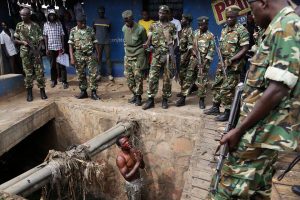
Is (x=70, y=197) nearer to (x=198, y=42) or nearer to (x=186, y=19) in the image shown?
(x=198, y=42)

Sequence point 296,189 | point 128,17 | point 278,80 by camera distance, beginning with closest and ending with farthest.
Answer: point 278,80, point 296,189, point 128,17

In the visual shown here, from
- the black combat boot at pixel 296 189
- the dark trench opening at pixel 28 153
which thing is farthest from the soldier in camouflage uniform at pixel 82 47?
the black combat boot at pixel 296 189

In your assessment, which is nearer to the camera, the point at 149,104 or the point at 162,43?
the point at 162,43

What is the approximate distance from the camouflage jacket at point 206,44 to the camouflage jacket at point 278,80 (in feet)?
12.7

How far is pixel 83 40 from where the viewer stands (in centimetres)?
671

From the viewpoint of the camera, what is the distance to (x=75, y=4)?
30.2 ft

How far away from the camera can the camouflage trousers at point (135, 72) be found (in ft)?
21.1

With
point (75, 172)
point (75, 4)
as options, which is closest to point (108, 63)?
point (75, 4)

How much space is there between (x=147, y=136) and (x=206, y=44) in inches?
88.4

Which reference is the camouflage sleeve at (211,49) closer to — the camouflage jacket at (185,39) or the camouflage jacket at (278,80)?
the camouflage jacket at (185,39)

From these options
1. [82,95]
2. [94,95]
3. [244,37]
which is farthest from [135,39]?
[244,37]

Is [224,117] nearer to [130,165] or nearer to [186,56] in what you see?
[186,56]

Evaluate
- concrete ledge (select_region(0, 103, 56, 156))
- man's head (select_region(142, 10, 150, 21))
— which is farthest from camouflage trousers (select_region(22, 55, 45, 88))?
man's head (select_region(142, 10, 150, 21))

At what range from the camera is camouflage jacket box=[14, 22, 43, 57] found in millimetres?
6633
